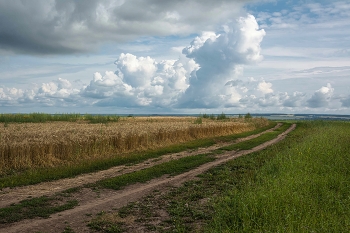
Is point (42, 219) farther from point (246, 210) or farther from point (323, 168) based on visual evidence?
point (323, 168)

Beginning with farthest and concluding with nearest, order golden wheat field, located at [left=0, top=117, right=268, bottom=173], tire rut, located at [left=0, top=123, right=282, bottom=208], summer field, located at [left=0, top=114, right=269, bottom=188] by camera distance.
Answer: golden wheat field, located at [left=0, top=117, right=268, bottom=173]
summer field, located at [left=0, top=114, right=269, bottom=188]
tire rut, located at [left=0, top=123, right=282, bottom=208]

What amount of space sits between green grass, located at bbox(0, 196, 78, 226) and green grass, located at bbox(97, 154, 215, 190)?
229 cm

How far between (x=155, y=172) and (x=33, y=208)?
6.02 meters

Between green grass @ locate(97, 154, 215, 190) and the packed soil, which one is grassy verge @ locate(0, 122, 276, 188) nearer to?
the packed soil

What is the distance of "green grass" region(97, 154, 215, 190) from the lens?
1203 cm

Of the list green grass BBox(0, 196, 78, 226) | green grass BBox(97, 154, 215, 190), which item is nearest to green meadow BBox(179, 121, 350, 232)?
green grass BBox(97, 154, 215, 190)

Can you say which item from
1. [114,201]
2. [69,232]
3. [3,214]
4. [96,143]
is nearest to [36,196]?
[3,214]

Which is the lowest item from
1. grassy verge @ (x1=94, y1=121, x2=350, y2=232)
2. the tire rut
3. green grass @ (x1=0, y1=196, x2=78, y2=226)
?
the tire rut

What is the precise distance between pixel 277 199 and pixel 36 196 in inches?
283

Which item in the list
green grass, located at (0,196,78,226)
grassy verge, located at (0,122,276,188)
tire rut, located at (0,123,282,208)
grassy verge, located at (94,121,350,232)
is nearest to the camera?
grassy verge, located at (94,121,350,232)

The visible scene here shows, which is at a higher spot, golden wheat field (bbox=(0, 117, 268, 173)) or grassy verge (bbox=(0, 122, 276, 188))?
golden wheat field (bbox=(0, 117, 268, 173))

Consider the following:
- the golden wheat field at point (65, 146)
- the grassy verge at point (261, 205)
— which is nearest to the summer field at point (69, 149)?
the golden wheat field at point (65, 146)

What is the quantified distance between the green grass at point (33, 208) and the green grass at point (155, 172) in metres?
2.29

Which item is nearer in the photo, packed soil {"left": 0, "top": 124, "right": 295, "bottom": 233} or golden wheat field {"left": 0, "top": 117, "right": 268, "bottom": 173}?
packed soil {"left": 0, "top": 124, "right": 295, "bottom": 233}
